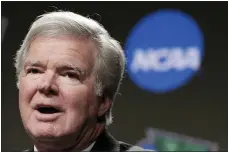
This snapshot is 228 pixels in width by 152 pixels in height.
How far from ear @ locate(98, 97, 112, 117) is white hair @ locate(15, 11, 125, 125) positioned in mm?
11

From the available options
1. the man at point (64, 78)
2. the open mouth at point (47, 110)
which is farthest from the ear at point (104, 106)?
the open mouth at point (47, 110)

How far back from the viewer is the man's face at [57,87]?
3.16 ft

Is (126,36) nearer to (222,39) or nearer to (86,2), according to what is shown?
(86,2)

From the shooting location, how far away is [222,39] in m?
2.11

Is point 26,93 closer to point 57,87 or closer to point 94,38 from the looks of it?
point 57,87

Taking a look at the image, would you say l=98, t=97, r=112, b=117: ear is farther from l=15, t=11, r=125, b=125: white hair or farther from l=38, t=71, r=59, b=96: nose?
l=38, t=71, r=59, b=96: nose

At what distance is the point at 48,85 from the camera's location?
0.95 metres

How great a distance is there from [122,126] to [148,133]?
5.3 inches

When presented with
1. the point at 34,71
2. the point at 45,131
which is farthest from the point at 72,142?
the point at 34,71

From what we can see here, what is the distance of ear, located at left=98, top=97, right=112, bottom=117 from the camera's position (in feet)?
3.45

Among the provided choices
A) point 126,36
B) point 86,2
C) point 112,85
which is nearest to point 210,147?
point 126,36

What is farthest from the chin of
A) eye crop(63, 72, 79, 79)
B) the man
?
eye crop(63, 72, 79, 79)

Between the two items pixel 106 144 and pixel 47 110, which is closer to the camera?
pixel 47 110

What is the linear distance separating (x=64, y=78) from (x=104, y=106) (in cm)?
13
